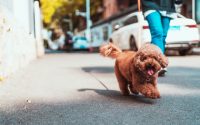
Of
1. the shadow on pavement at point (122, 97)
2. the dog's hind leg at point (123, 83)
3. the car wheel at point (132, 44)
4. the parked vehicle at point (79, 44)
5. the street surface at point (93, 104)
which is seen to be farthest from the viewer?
the parked vehicle at point (79, 44)

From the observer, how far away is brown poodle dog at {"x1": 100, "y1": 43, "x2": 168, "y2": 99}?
5.84m

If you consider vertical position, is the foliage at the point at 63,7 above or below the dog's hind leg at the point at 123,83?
above

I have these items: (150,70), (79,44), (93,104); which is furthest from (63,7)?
(150,70)

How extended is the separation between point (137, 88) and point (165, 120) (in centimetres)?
108

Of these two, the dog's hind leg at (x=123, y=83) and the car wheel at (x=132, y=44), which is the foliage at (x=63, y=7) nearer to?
the car wheel at (x=132, y=44)

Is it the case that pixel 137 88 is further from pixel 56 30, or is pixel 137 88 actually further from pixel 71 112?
pixel 56 30

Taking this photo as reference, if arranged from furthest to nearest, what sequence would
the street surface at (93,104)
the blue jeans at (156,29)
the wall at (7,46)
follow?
1. the wall at (7,46)
2. the blue jeans at (156,29)
3. the street surface at (93,104)

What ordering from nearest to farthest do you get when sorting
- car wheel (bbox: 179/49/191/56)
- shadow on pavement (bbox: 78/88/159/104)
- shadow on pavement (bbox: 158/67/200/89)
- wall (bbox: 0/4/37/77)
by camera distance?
shadow on pavement (bbox: 78/88/159/104)
shadow on pavement (bbox: 158/67/200/89)
wall (bbox: 0/4/37/77)
car wheel (bbox: 179/49/191/56)

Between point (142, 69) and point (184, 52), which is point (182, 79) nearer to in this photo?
point (142, 69)

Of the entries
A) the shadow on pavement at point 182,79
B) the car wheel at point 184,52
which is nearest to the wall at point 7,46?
the shadow on pavement at point 182,79

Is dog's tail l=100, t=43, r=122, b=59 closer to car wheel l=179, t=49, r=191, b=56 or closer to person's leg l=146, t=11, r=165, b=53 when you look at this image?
person's leg l=146, t=11, r=165, b=53

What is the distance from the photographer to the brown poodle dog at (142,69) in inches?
230

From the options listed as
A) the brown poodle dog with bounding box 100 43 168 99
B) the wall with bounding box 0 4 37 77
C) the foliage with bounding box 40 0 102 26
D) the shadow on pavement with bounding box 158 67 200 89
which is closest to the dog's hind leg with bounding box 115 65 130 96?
the brown poodle dog with bounding box 100 43 168 99

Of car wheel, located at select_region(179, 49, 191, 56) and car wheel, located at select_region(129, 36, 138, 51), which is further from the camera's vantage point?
car wheel, located at select_region(129, 36, 138, 51)
